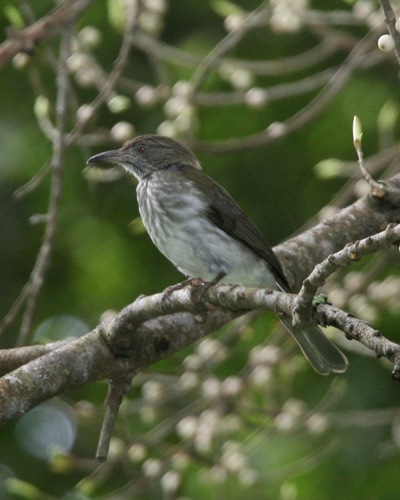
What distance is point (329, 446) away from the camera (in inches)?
220

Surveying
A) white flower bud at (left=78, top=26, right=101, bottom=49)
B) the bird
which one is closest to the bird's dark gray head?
the bird

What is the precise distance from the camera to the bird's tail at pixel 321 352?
442 cm

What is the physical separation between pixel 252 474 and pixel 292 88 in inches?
73.2

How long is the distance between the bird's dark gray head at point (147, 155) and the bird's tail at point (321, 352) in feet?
4.42

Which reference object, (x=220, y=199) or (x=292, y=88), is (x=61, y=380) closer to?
(x=220, y=199)

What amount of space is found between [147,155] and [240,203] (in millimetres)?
1875

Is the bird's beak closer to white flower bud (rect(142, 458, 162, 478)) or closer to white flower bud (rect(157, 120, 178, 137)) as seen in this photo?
white flower bud (rect(157, 120, 178, 137))

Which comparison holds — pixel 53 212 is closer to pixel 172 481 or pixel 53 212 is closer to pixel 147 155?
pixel 147 155

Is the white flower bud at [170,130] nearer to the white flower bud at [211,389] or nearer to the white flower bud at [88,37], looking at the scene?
the white flower bud at [88,37]

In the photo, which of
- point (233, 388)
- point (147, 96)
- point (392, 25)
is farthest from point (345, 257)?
point (147, 96)

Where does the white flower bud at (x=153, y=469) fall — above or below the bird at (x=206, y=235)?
below

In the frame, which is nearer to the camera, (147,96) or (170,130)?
(147,96)

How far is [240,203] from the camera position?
290 inches

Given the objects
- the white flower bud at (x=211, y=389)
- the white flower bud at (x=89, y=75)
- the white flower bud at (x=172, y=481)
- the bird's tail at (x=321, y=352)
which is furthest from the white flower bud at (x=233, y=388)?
the white flower bud at (x=89, y=75)
